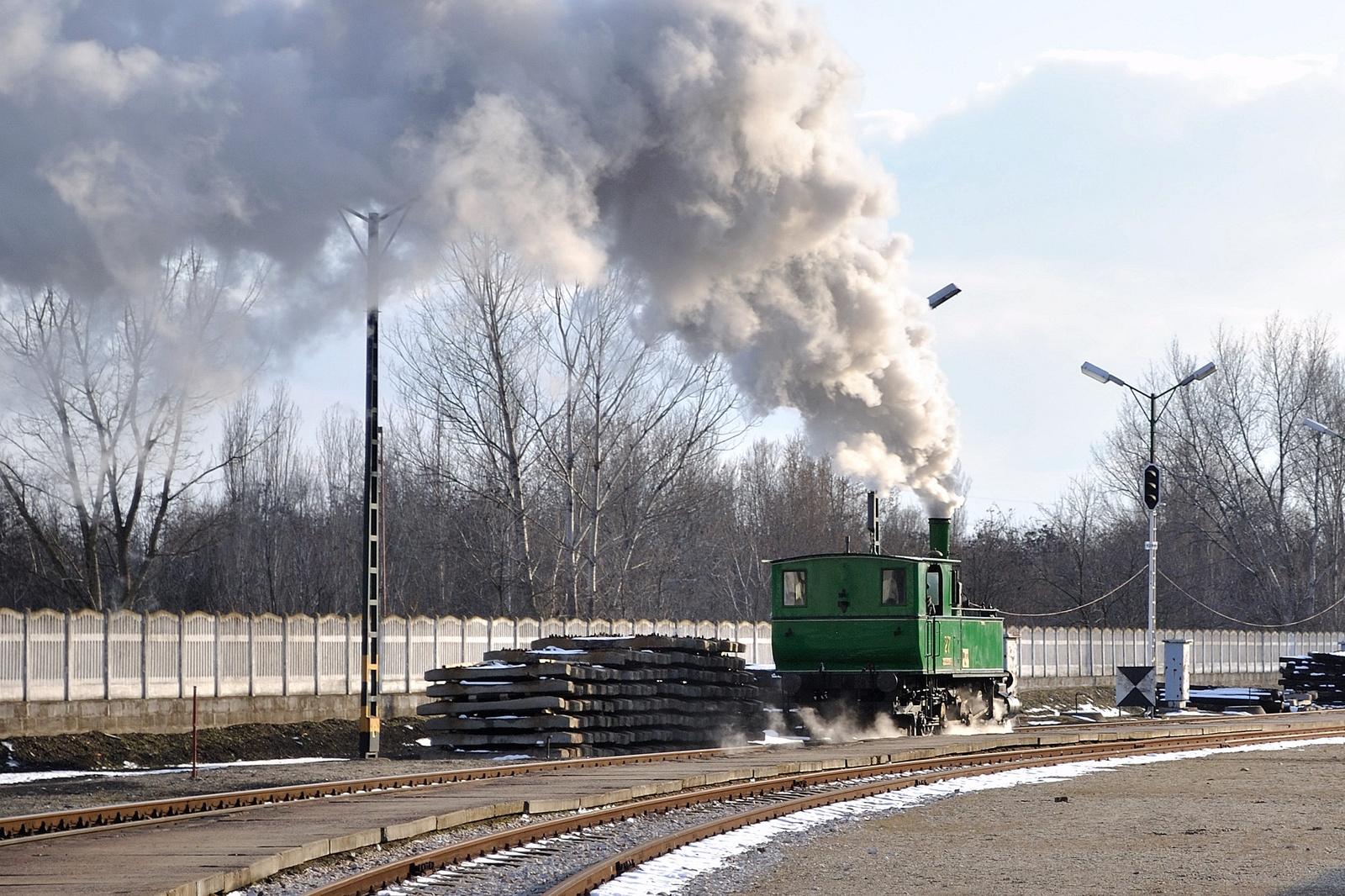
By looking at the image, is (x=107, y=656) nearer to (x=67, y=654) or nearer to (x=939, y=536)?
(x=67, y=654)

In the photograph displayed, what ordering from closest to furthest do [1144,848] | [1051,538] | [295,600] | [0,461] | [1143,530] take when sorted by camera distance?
1. [1144,848]
2. [0,461]
3. [295,600]
4. [1143,530]
5. [1051,538]

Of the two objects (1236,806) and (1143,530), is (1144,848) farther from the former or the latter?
(1143,530)

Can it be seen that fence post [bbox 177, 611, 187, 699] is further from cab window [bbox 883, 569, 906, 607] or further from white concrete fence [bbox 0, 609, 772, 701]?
cab window [bbox 883, 569, 906, 607]

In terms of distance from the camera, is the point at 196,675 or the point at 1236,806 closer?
the point at 1236,806

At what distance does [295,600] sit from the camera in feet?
185

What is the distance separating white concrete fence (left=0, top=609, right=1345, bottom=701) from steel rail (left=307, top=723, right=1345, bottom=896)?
7639 millimetres

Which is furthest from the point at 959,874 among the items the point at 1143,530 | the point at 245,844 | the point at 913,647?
the point at 1143,530

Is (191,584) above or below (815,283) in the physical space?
below

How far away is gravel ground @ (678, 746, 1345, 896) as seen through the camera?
33.6 feet

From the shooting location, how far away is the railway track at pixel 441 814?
32.3ft

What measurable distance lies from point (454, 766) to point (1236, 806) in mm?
9019

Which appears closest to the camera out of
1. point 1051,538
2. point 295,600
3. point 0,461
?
point 0,461

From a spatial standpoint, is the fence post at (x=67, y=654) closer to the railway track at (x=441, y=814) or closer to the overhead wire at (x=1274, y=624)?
the railway track at (x=441, y=814)

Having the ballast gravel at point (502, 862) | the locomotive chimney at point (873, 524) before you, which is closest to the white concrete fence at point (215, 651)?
the locomotive chimney at point (873, 524)
